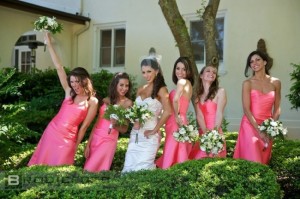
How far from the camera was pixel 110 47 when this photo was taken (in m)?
14.7

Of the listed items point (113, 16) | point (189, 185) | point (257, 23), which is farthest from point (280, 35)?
point (189, 185)

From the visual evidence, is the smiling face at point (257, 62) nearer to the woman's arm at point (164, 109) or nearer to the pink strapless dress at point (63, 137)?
the woman's arm at point (164, 109)

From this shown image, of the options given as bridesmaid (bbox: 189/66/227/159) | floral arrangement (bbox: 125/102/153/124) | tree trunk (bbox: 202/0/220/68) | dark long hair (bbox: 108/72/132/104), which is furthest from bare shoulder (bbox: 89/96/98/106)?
tree trunk (bbox: 202/0/220/68)

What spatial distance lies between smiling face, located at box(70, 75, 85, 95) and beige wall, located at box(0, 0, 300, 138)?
22.5 feet

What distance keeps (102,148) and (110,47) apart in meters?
9.41

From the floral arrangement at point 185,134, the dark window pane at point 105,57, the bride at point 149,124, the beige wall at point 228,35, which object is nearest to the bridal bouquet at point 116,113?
the bride at point 149,124

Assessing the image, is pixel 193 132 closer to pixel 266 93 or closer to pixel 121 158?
pixel 266 93

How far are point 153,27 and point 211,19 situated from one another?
5.99 metres

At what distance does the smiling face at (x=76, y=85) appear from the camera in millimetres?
5637

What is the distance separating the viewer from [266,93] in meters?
5.84

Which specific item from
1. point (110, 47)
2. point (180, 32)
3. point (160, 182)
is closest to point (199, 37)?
point (110, 47)

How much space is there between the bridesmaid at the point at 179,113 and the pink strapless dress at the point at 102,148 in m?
0.71

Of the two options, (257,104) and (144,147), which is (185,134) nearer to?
(144,147)

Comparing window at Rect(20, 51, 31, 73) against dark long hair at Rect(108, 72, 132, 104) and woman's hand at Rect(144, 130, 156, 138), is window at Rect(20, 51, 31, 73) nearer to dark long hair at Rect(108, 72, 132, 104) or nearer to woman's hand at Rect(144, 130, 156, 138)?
dark long hair at Rect(108, 72, 132, 104)
